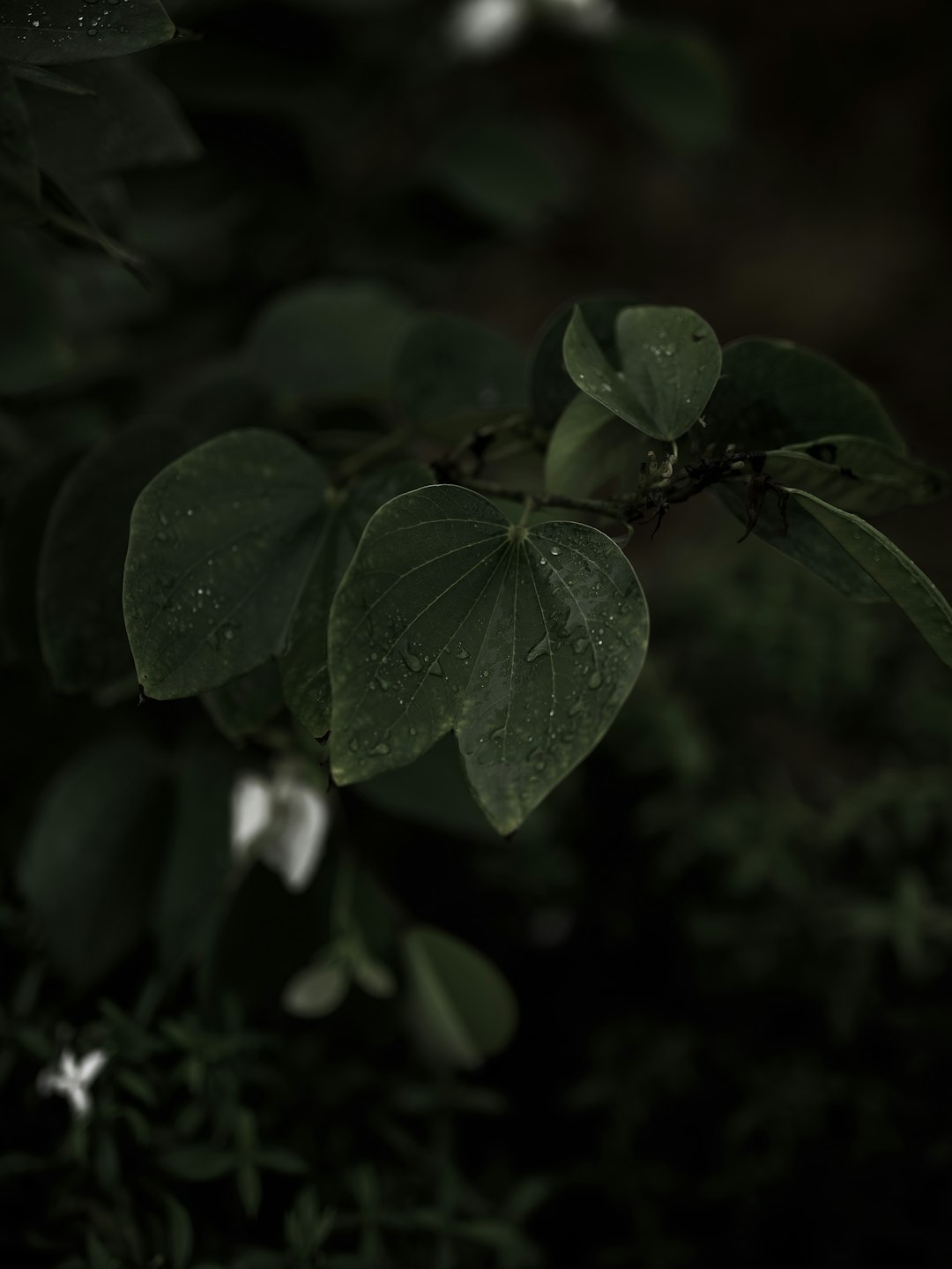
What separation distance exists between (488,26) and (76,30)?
645mm

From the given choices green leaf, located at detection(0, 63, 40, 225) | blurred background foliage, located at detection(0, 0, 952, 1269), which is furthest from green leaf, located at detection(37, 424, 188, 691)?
green leaf, located at detection(0, 63, 40, 225)

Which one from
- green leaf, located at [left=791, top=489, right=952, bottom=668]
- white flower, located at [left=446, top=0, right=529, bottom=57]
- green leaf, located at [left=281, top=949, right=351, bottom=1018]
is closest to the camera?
green leaf, located at [left=791, top=489, right=952, bottom=668]

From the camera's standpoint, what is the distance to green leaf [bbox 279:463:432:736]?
1.07 ft

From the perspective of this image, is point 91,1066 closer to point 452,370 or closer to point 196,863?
point 196,863

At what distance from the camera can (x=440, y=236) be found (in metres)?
0.93

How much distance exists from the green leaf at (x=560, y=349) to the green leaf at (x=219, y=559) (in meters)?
0.10

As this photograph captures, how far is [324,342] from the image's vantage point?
2.04 feet

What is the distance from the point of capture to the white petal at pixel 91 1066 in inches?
17.8

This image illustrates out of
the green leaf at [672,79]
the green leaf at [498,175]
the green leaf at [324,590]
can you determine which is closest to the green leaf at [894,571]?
the green leaf at [324,590]

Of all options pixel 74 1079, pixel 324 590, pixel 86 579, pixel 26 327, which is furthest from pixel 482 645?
pixel 26 327

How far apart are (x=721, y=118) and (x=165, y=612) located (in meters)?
0.87

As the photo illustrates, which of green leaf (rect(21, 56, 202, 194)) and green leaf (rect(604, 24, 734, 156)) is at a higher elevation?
green leaf (rect(21, 56, 202, 194))

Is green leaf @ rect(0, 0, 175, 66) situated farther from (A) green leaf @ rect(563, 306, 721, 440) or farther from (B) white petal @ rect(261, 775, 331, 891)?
(B) white petal @ rect(261, 775, 331, 891)

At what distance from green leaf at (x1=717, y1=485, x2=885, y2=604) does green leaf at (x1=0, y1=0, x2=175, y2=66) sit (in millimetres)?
248
